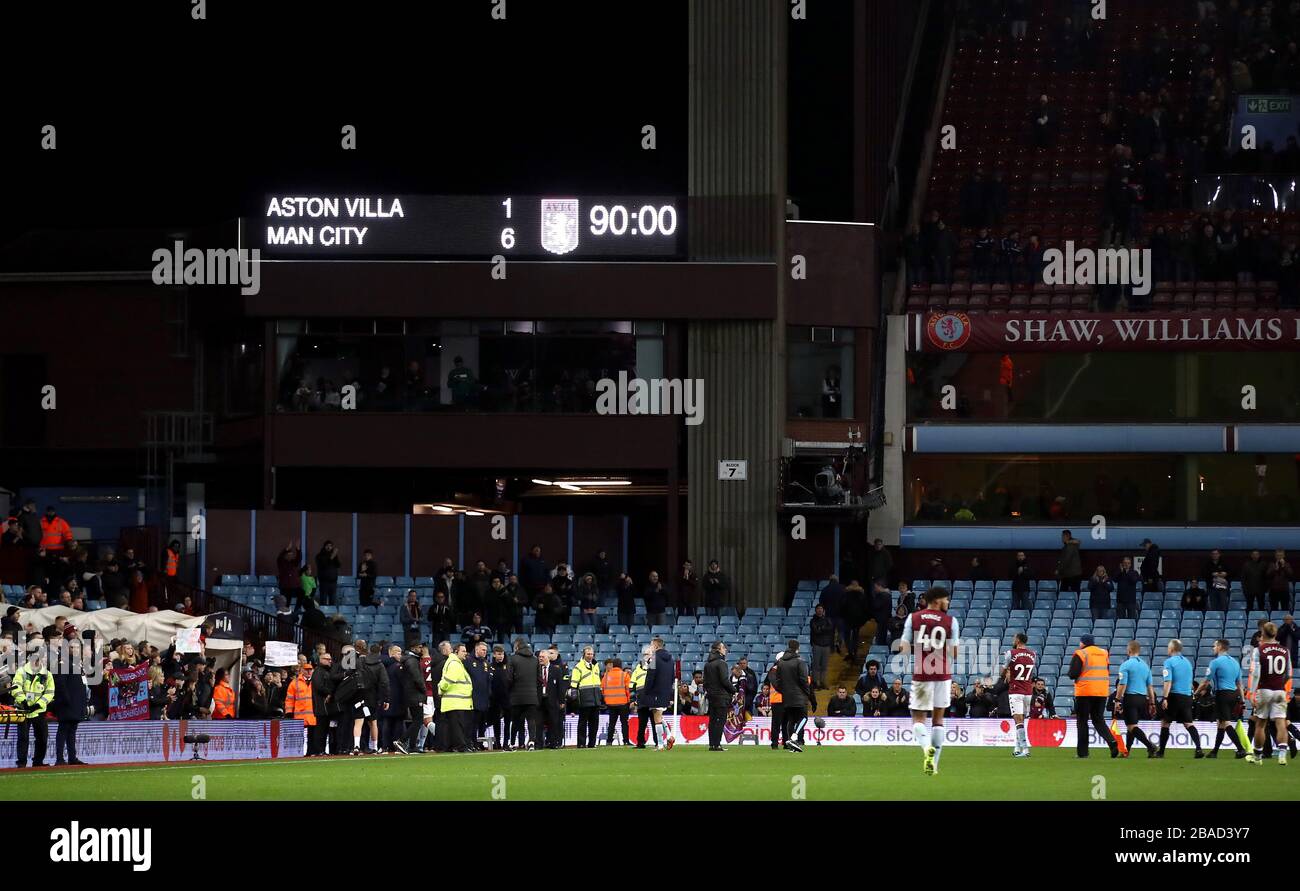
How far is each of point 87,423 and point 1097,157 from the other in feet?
84.2

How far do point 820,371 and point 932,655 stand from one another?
78.9 feet

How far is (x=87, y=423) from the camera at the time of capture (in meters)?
50.5

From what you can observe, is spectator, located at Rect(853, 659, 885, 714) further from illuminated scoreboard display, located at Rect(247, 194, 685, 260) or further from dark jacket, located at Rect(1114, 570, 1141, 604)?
illuminated scoreboard display, located at Rect(247, 194, 685, 260)

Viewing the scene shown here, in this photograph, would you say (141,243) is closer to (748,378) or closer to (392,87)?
(392,87)

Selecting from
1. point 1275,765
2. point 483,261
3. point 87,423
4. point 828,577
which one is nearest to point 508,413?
point 483,261

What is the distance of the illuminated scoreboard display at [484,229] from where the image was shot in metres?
44.1

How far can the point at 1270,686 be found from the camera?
25.9m

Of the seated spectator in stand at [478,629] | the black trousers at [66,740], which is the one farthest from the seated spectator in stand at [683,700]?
the black trousers at [66,740]

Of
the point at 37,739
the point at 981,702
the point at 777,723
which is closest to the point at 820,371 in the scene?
the point at 981,702

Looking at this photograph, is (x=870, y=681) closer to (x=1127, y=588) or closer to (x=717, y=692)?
(x=717, y=692)

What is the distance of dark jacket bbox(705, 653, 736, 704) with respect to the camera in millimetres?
30188

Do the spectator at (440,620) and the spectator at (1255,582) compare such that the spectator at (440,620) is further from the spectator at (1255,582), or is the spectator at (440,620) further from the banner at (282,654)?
the spectator at (1255,582)

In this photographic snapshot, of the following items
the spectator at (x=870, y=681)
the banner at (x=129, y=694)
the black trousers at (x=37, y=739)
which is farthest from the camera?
the spectator at (x=870, y=681)

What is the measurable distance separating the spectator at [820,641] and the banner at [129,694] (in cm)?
1249
